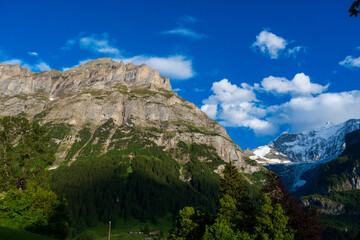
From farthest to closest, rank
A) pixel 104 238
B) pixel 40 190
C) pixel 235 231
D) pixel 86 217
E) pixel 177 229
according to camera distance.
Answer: pixel 86 217 → pixel 104 238 → pixel 177 229 → pixel 40 190 → pixel 235 231

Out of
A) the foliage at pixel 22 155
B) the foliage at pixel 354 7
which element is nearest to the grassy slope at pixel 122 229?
the foliage at pixel 22 155

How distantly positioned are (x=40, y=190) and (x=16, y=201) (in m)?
4.89

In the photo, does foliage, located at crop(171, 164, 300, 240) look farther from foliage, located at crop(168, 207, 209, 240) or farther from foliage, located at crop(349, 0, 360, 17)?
foliage, located at crop(349, 0, 360, 17)

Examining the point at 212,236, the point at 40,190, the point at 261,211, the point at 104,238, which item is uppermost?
the point at 40,190

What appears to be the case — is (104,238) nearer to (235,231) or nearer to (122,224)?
(122,224)

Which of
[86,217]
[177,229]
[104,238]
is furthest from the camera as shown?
[86,217]

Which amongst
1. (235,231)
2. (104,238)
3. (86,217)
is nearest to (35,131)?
(235,231)

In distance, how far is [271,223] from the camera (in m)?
49.2

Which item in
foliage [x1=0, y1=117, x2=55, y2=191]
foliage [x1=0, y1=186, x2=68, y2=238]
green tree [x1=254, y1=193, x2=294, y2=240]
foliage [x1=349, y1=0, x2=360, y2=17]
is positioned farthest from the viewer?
foliage [x1=0, y1=117, x2=55, y2=191]

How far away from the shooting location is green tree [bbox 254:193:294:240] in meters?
48.3

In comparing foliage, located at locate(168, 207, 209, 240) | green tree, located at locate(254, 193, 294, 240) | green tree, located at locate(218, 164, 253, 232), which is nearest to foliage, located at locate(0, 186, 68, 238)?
foliage, located at locate(168, 207, 209, 240)

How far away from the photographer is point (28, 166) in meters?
61.6

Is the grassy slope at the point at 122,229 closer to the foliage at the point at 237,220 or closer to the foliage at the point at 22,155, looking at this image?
the foliage at the point at 22,155

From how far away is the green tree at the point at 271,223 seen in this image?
158 ft
